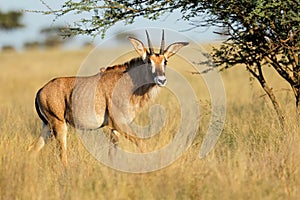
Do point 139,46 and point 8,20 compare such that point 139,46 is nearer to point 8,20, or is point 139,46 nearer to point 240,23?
point 240,23

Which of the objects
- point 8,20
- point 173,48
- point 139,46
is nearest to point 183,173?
point 139,46

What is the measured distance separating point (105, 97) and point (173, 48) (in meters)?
1.40

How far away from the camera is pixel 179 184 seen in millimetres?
6738

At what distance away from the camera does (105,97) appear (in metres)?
10.4

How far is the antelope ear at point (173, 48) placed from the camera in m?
10.0

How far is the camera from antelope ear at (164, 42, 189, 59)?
10.0m

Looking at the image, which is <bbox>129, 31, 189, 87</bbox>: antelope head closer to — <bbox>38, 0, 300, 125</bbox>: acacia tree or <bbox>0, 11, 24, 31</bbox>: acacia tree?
<bbox>38, 0, 300, 125</bbox>: acacia tree

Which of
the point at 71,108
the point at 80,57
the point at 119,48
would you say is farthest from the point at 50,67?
the point at 71,108

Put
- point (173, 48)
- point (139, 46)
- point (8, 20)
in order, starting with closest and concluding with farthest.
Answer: point (139, 46) < point (173, 48) < point (8, 20)

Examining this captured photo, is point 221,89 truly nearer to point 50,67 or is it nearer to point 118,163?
point 118,163

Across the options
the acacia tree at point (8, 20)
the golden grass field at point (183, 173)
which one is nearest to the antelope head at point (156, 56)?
the golden grass field at point (183, 173)

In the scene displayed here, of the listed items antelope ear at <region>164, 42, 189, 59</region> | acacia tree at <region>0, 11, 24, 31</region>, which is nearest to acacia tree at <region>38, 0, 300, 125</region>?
antelope ear at <region>164, 42, 189, 59</region>

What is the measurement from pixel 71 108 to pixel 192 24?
8.50 feet

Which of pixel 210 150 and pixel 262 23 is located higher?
pixel 262 23
